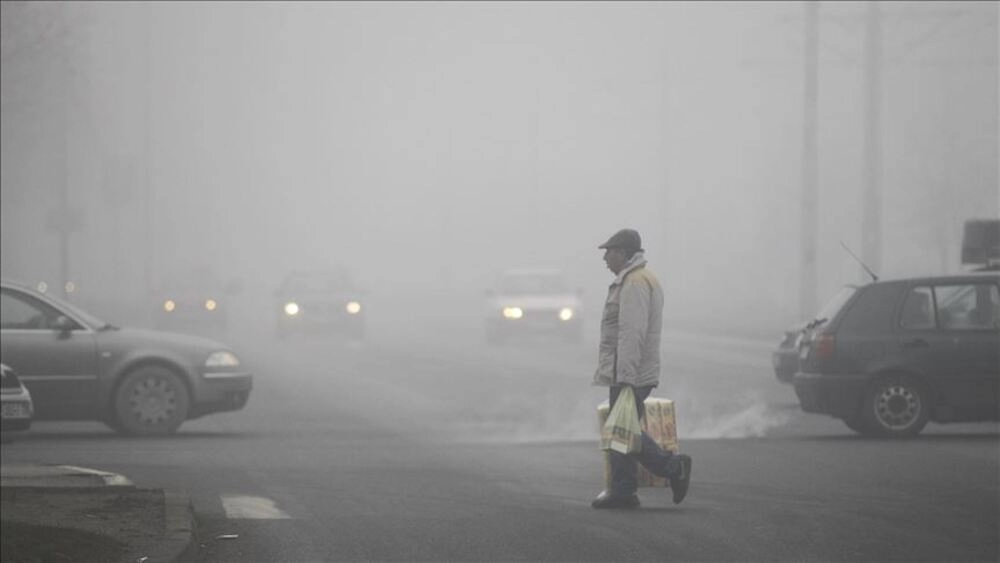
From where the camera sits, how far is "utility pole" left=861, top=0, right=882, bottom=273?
121 ft

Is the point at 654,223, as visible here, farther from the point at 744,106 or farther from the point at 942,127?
the point at 942,127

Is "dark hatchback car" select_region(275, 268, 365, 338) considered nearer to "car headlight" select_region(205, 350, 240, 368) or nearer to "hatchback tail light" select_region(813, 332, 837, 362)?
"car headlight" select_region(205, 350, 240, 368)

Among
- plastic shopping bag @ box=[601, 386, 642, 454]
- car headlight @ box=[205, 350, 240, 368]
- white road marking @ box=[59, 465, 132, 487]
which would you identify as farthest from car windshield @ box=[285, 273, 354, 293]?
plastic shopping bag @ box=[601, 386, 642, 454]

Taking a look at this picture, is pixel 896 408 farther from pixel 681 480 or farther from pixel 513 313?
pixel 513 313

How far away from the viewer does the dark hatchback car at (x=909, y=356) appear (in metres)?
18.6

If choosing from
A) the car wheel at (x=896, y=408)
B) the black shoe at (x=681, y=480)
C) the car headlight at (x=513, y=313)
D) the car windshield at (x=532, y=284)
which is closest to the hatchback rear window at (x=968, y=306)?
the car wheel at (x=896, y=408)

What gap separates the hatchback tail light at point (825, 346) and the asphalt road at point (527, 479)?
2.39ft

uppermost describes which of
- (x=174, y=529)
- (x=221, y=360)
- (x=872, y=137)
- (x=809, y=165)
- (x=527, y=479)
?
(x=872, y=137)

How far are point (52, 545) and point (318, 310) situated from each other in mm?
38779

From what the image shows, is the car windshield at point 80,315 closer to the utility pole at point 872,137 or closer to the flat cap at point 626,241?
the flat cap at point 626,241

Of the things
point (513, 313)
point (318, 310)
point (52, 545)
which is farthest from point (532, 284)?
point (52, 545)

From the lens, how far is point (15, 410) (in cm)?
1544

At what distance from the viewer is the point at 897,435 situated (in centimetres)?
1870

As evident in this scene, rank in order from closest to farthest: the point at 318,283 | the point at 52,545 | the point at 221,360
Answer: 1. the point at 52,545
2. the point at 221,360
3. the point at 318,283
